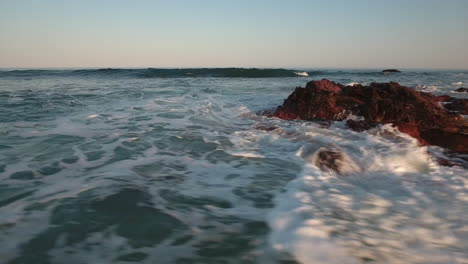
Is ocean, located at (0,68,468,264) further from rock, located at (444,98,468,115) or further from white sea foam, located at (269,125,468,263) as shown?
rock, located at (444,98,468,115)

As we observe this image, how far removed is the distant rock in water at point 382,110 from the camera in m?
4.56

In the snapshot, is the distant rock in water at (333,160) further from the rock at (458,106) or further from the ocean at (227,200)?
the rock at (458,106)

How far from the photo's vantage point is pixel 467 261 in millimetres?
1832

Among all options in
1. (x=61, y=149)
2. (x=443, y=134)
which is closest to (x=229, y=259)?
(x=61, y=149)

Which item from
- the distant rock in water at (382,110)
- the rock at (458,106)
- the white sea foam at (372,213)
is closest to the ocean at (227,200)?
the white sea foam at (372,213)

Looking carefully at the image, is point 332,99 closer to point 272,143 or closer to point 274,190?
point 272,143

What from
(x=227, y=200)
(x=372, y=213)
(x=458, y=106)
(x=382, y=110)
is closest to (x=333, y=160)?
(x=372, y=213)

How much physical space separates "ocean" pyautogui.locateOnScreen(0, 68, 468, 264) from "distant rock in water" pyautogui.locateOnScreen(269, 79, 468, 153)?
0.33 m

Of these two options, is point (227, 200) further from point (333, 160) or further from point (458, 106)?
point (458, 106)

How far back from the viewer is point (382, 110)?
5.52 m

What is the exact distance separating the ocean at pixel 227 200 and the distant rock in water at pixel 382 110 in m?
0.33

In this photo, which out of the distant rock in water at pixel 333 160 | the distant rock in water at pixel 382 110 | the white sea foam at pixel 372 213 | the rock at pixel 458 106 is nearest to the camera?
the white sea foam at pixel 372 213

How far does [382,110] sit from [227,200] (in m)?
3.89

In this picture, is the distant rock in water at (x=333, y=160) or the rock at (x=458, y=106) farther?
the rock at (x=458, y=106)
